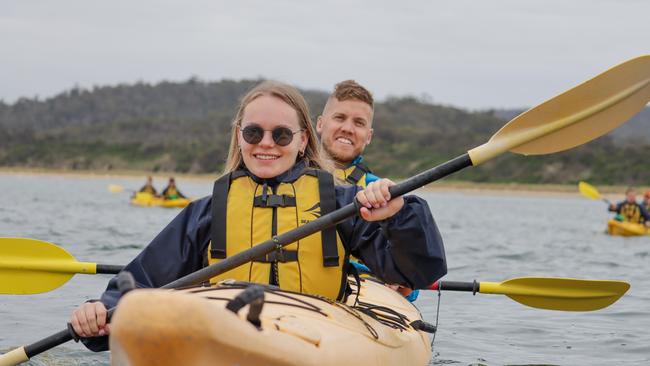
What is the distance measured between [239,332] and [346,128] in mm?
2985

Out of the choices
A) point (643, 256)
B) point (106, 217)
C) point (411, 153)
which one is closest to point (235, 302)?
point (643, 256)

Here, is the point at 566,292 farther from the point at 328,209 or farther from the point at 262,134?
the point at 262,134

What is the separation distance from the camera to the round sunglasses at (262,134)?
3.43m

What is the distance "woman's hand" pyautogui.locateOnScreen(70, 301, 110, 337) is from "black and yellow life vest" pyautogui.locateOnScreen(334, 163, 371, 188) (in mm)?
2163

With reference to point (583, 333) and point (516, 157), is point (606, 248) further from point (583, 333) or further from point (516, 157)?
point (516, 157)

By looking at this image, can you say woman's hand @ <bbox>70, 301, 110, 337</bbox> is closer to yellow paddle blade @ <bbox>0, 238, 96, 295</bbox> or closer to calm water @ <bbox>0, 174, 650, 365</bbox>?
yellow paddle blade @ <bbox>0, 238, 96, 295</bbox>

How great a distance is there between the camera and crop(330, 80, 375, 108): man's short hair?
5.27m

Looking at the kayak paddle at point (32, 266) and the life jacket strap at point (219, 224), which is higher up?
the life jacket strap at point (219, 224)

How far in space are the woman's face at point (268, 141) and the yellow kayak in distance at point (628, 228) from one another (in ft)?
45.8

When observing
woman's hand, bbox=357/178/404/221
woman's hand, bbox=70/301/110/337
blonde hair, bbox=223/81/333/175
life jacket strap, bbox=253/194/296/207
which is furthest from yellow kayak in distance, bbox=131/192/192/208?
woman's hand, bbox=357/178/404/221

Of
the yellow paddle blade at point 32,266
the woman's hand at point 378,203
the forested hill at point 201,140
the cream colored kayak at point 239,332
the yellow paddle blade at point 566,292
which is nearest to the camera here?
the cream colored kayak at point 239,332

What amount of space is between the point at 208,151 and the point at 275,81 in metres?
48.1

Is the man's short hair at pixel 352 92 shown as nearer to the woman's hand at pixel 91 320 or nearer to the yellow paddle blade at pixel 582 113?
the yellow paddle blade at pixel 582 113

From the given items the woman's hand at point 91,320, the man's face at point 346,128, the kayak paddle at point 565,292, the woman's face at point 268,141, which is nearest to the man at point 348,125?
the man's face at point 346,128
